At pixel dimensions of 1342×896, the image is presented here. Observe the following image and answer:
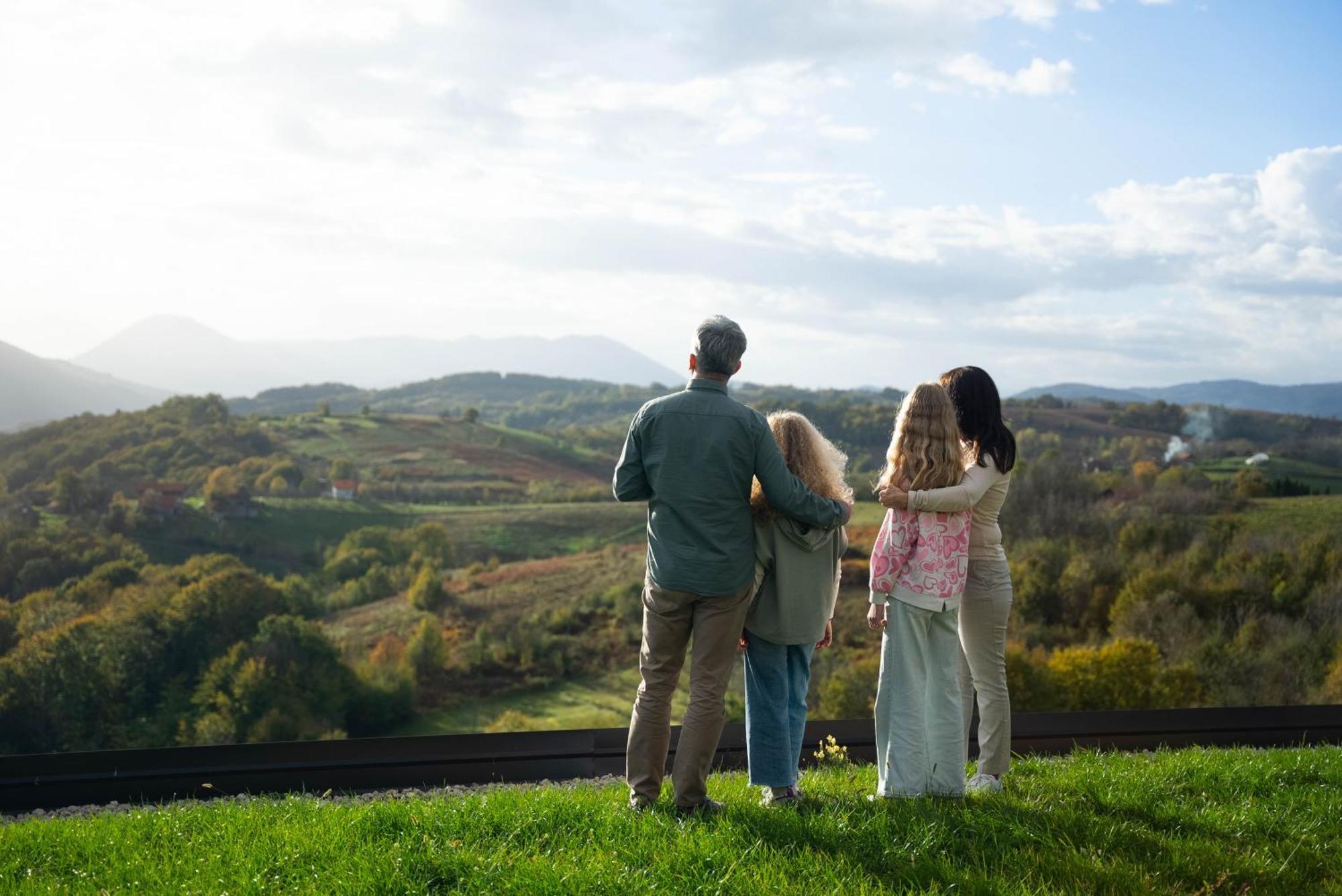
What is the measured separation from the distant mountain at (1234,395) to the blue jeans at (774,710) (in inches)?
1472

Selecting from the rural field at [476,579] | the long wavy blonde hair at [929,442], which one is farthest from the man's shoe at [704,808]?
the rural field at [476,579]

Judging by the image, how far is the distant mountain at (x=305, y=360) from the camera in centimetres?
5762

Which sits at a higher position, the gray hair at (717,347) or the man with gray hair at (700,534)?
the gray hair at (717,347)

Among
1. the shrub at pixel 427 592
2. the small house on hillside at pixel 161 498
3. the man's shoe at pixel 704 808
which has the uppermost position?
the man's shoe at pixel 704 808

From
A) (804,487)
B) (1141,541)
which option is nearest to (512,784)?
(804,487)

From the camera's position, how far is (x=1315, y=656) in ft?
75.6

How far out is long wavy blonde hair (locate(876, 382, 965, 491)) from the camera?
365 cm

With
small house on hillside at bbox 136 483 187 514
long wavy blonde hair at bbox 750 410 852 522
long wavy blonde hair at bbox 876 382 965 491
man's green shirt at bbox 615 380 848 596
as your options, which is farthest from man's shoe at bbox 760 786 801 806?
small house on hillside at bbox 136 483 187 514

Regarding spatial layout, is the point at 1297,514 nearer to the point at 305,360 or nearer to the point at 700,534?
the point at 700,534

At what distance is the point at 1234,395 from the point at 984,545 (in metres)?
43.6

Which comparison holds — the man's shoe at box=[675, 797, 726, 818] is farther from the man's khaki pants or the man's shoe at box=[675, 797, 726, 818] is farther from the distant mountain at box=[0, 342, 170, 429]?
the distant mountain at box=[0, 342, 170, 429]

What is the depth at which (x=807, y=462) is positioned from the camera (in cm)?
372

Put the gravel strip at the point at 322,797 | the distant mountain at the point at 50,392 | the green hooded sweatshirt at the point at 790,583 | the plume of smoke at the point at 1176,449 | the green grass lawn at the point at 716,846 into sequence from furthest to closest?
the plume of smoke at the point at 1176,449
the distant mountain at the point at 50,392
the gravel strip at the point at 322,797
the green hooded sweatshirt at the point at 790,583
the green grass lawn at the point at 716,846

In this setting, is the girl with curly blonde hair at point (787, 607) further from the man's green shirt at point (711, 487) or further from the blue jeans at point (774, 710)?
the man's green shirt at point (711, 487)
